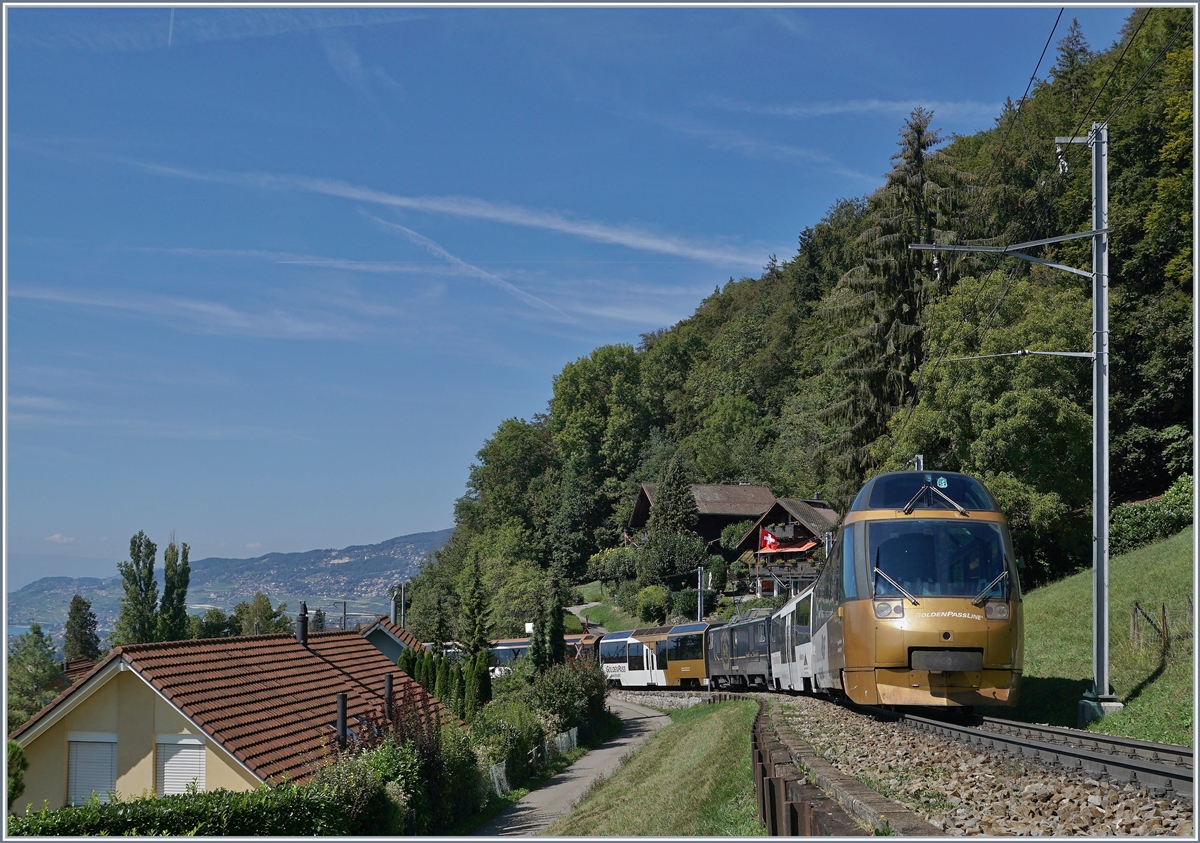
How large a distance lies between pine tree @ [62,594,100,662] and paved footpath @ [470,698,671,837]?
277ft

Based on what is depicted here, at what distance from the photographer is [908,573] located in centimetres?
1453

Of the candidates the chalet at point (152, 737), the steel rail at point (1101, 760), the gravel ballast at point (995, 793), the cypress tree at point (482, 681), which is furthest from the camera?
the cypress tree at point (482, 681)

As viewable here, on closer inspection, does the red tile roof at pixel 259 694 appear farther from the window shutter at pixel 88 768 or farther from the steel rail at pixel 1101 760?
the steel rail at pixel 1101 760

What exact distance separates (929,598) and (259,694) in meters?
12.9

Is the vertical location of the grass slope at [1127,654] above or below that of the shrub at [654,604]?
above

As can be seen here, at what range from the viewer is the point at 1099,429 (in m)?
16.2

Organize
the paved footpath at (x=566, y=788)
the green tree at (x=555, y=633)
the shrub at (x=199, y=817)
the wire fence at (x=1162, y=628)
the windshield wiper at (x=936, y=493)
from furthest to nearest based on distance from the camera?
the green tree at (x=555, y=633) < the paved footpath at (x=566, y=788) < the wire fence at (x=1162, y=628) < the windshield wiper at (x=936, y=493) < the shrub at (x=199, y=817)

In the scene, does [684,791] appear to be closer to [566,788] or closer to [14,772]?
[566,788]

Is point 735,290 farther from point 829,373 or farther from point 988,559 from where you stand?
point 988,559

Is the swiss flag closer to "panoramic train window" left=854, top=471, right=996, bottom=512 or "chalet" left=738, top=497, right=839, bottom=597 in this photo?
"chalet" left=738, top=497, right=839, bottom=597

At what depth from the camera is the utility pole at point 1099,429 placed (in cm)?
1532

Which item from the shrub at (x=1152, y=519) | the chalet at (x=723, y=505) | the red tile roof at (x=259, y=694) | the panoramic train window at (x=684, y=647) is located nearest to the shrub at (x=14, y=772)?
the red tile roof at (x=259, y=694)

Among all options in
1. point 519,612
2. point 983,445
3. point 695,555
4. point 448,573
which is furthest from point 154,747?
point 448,573

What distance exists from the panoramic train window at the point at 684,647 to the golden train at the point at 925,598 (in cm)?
2881
